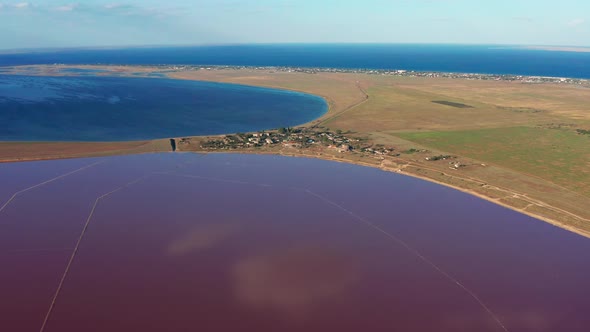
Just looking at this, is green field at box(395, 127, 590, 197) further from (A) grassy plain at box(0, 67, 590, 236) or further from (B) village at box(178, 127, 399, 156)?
(B) village at box(178, 127, 399, 156)

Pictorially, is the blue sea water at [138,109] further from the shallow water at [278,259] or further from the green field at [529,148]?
the green field at [529,148]

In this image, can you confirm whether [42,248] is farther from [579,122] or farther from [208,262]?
[579,122]

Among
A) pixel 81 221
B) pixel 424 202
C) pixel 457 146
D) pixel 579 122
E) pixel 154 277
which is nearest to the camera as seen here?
pixel 154 277

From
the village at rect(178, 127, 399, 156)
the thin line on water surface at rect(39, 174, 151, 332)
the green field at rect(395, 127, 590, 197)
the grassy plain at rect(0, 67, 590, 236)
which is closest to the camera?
the thin line on water surface at rect(39, 174, 151, 332)

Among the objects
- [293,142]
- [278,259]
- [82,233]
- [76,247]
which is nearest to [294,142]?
[293,142]

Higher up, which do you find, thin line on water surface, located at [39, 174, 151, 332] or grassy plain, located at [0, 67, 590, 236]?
thin line on water surface, located at [39, 174, 151, 332]

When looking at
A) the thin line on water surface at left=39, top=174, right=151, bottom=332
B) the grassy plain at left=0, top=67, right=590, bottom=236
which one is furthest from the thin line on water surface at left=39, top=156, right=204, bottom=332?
the grassy plain at left=0, top=67, right=590, bottom=236

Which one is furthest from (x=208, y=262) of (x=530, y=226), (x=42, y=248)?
(x=530, y=226)

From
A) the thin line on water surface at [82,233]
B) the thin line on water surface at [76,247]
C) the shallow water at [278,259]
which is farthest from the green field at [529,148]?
the thin line on water surface at [76,247]
